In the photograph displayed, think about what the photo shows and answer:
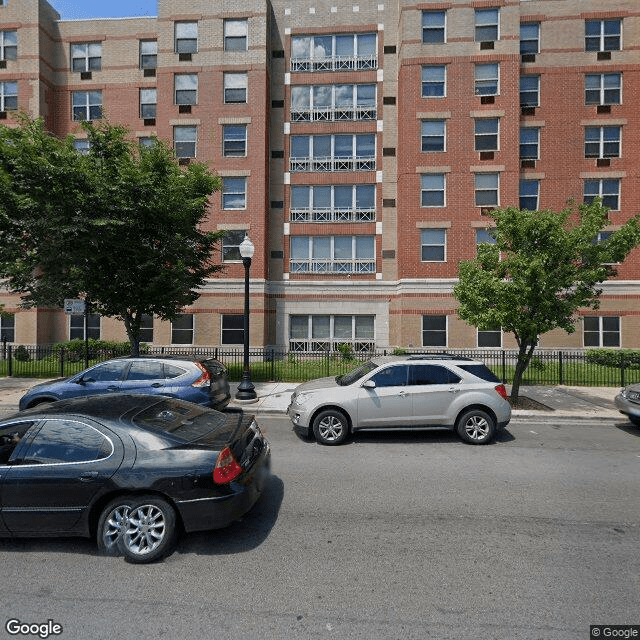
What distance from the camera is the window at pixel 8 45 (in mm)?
22094

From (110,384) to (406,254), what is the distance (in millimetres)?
16195

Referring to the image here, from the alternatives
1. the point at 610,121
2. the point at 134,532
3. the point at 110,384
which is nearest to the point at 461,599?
the point at 134,532

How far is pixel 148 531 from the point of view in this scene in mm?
3848

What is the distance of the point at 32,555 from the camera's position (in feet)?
12.7

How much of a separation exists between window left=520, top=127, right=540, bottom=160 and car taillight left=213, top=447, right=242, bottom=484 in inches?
904

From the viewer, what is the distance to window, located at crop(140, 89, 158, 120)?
22.8 metres

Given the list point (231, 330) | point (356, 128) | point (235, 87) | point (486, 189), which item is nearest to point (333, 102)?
point (356, 128)

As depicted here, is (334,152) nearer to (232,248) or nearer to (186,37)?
(232,248)

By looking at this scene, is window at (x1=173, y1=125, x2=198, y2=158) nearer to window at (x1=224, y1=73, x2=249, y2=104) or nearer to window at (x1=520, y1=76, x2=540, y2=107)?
window at (x1=224, y1=73, x2=249, y2=104)

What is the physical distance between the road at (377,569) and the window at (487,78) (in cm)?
2079

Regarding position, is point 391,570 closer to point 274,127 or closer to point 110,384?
point 110,384

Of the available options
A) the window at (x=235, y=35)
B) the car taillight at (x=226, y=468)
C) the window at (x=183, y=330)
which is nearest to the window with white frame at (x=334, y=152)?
the window at (x=235, y=35)

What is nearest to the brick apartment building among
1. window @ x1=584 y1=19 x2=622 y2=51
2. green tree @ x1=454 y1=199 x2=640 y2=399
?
window @ x1=584 y1=19 x2=622 y2=51

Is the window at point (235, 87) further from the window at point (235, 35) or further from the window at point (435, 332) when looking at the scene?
the window at point (435, 332)
